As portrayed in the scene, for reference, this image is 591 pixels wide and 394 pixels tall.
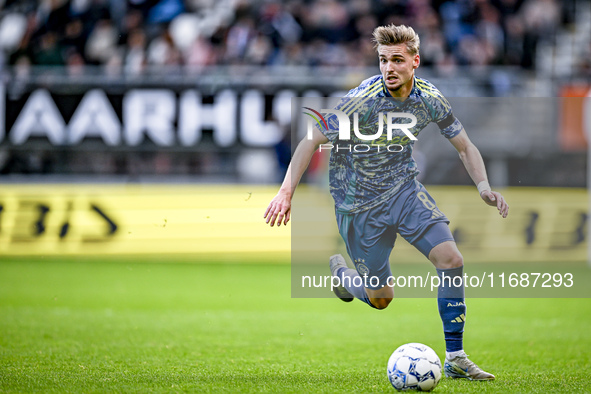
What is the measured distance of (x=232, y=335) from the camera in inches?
298

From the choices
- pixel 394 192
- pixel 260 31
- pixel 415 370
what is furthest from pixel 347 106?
pixel 260 31

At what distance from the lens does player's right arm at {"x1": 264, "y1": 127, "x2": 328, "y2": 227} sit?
544 centimetres

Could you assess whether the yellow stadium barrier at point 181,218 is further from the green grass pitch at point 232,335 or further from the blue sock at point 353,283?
the blue sock at point 353,283

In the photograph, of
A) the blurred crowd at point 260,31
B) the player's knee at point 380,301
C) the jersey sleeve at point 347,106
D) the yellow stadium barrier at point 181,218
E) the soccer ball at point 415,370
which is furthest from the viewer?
the blurred crowd at point 260,31

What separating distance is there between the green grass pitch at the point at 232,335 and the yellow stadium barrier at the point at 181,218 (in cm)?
46

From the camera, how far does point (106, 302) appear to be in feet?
31.2

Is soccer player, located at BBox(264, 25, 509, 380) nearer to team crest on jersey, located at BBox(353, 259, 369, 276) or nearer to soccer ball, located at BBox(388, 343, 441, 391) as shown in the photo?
team crest on jersey, located at BBox(353, 259, 369, 276)

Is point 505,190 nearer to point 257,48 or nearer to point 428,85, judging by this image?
point 257,48

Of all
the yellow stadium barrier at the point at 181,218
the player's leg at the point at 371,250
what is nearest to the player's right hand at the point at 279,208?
the player's leg at the point at 371,250

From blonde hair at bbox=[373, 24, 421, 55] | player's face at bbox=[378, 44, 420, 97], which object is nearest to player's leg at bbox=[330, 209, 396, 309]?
player's face at bbox=[378, 44, 420, 97]

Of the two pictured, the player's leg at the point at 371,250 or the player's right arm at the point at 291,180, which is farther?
the player's leg at the point at 371,250

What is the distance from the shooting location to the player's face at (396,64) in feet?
18.2

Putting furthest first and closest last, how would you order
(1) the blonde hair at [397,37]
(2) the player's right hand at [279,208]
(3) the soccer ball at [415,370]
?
(1) the blonde hair at [397,37] → (2) the player's right hand at [279,208] → (3) the soccer ball at [415,370]

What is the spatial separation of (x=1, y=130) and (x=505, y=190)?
7513mm
